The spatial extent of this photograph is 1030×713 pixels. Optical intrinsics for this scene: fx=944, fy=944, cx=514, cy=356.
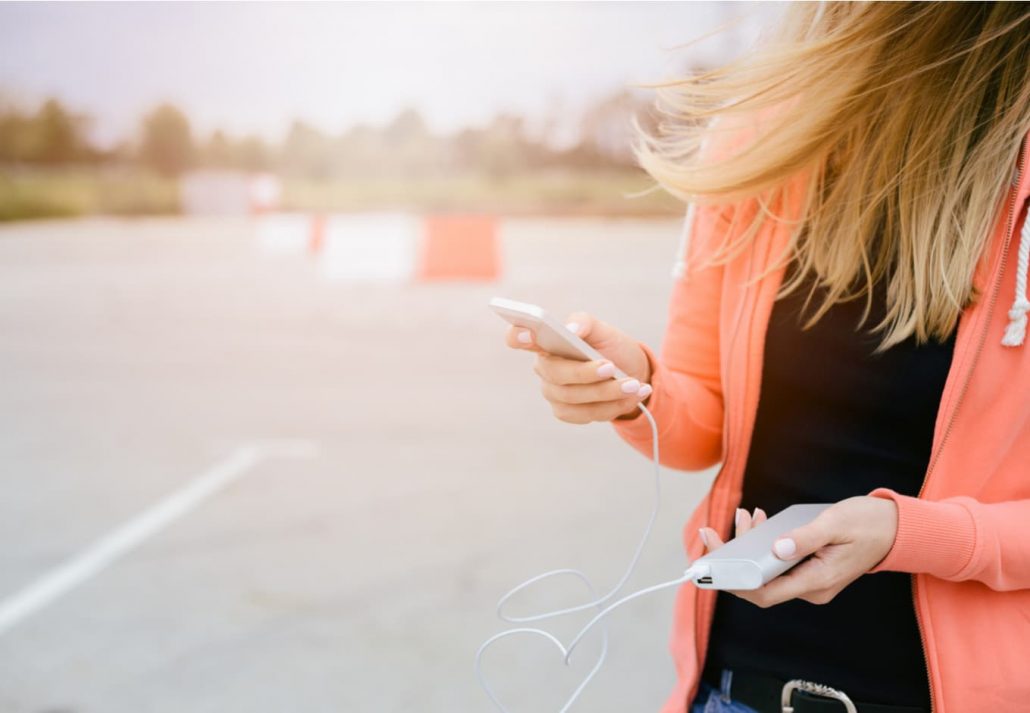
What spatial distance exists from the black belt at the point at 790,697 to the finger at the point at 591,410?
336 millimetres

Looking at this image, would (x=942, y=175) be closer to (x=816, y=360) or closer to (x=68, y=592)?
(x=816, y=360)

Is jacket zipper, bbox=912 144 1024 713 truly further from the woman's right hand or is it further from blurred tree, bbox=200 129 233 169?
blurred tree, bbox=200 129 233 169

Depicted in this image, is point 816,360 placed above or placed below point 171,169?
above

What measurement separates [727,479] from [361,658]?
1639 mm

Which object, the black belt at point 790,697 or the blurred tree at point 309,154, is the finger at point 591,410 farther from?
the blurred tree at point 309,154

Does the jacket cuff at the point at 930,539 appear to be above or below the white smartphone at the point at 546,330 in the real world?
below

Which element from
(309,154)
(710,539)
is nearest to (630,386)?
(710,539)

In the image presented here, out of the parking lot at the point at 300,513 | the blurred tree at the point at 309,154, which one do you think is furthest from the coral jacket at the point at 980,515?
the blurred tree at the point at 309,154

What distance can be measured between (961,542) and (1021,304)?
239 mm

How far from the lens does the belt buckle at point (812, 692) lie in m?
0.99

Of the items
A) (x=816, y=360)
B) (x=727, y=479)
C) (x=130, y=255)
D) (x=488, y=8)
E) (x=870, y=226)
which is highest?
(x=488, y=8)

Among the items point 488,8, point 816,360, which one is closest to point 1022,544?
point 816,360

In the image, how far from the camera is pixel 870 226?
1.10 m

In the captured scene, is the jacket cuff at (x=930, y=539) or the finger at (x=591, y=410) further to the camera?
the finger at (x=591, y=410)
